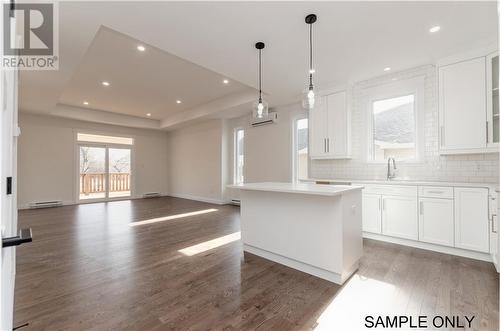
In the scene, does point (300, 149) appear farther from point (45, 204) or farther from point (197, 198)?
point (45, 204)

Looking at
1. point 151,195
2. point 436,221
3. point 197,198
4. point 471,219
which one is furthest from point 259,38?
point 151,195

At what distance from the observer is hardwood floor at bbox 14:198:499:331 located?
1.82 metres

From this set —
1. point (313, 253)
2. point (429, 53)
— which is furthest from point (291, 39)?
point (313, 253)

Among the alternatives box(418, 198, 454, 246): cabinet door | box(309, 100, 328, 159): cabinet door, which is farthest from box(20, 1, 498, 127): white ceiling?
box(418, 198, 454, 246): cabinet door

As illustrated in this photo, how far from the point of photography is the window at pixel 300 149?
221 inches

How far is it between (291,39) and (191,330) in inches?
130

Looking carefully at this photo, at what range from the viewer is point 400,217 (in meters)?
3.44

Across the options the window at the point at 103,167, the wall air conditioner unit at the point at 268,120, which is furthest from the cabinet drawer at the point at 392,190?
the window at the point at 103,167

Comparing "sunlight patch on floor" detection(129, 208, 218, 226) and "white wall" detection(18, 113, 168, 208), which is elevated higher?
"white wall" detection(18, 113, 168, 208)

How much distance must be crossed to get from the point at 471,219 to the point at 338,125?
2398 mm

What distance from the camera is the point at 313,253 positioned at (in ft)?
8.16

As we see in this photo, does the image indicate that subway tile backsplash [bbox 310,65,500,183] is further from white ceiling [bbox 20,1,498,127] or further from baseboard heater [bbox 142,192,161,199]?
baseboard heater [bbox 142,192,161,199]

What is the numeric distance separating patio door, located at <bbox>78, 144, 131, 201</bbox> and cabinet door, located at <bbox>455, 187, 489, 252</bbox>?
9.43 meters

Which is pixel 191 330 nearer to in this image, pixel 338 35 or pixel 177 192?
pixel 338 35
